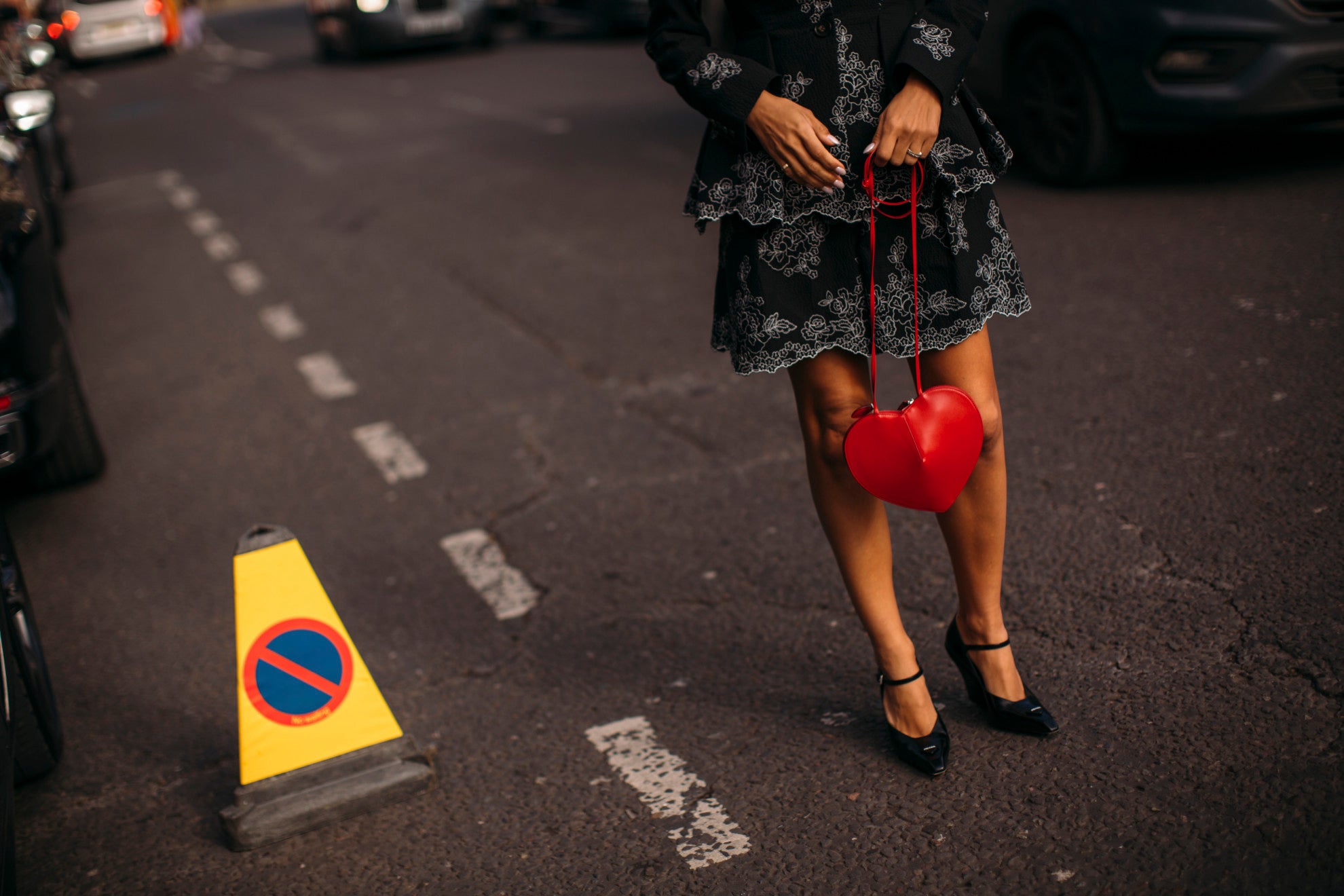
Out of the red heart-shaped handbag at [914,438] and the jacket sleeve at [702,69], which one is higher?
the jacket sleeve at [702,69]

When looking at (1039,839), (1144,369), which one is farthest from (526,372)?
(1039,839)

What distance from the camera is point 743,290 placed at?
2309 millimetres

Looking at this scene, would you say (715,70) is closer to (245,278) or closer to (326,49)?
(245,278)

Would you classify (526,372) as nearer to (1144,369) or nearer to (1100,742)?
(1144,369)

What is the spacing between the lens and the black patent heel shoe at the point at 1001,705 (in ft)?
8.14

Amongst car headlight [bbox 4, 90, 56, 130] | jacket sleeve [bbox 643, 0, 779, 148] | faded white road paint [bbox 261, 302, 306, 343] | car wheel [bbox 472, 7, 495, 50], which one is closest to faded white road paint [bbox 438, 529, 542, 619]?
jacket sleeve [bbox 643, 0, 779, 148]

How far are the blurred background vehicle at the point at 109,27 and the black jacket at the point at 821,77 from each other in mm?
26783

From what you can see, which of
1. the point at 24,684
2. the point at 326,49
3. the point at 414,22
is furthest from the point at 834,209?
the point at 326,49

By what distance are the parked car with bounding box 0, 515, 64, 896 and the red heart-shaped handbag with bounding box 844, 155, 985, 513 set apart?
5.47 feet

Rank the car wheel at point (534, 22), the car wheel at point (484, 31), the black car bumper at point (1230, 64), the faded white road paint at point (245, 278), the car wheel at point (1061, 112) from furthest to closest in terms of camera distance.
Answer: the car wheel at point (534, 22) < the car wheel at point (484, 31) < the faded white road paint at point (245, 278) < the car wheel at point (1061, 112) < the black car bumper at point (1230, 64)

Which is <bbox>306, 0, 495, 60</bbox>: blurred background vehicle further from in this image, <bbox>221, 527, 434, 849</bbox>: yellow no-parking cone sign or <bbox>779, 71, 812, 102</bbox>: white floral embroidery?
<bbox>779, 71, 812, 102</bbox>: white floral embroidery

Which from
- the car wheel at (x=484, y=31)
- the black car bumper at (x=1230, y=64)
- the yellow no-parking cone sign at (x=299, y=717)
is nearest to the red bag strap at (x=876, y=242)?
the yellow no-parking cone sign at (x=299, y=717)

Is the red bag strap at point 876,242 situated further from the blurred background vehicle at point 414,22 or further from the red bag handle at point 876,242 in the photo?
the blurred background vehicle at point 414,22

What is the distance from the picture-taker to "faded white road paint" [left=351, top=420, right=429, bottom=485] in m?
4.43
